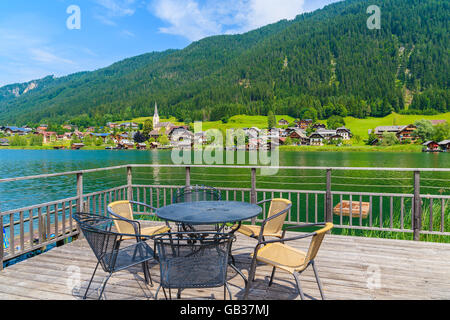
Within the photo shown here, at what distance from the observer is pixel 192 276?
217 centimetres

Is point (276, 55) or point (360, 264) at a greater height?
point (276, 55)

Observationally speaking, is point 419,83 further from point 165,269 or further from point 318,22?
point 165,269

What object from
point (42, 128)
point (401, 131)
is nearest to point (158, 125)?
point (42, 128)

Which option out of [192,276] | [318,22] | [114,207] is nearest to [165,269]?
[192,276]

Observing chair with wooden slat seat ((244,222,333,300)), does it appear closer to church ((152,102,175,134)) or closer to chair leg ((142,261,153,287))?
chair leg ((142,261,153,287))

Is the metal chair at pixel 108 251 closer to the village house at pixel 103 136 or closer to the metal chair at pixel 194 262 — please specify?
the metal chair at pixel 194 262

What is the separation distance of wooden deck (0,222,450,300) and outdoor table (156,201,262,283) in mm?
471

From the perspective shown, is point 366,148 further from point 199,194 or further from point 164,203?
point 164,203

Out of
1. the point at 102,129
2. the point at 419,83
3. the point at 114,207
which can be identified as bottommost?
the point at 114,207

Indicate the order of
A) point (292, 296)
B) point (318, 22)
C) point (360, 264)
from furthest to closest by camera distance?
1. point (318, 22)
2. point (360, 264)
3. point (292, 296)

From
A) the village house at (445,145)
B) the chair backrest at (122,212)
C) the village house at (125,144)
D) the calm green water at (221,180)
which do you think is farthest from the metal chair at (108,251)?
the village house at (125,144)

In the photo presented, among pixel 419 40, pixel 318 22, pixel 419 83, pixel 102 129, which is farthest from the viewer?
pixel 318 22

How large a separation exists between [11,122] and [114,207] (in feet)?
390

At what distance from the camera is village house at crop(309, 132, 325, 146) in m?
66.7
